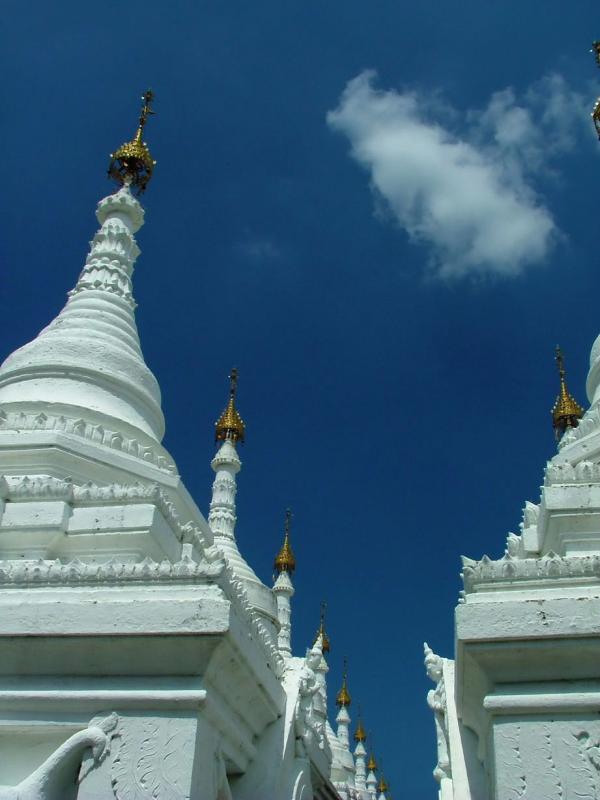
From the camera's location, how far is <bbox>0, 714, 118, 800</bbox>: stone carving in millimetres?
7957

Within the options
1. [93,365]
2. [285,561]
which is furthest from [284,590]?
[93,365]

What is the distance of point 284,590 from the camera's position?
32.2 m

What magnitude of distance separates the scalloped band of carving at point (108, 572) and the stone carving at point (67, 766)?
1.43 meters

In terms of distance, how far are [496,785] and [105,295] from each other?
11650mm

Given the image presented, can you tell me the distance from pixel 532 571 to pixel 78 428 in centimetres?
709

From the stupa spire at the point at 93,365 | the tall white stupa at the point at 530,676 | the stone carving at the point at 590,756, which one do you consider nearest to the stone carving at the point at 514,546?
the tall white stupa at the point at 530,676

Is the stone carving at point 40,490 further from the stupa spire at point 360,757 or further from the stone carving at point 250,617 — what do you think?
the stupa spire at point 360,757

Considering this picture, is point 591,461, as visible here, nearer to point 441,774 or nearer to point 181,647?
point 441,774

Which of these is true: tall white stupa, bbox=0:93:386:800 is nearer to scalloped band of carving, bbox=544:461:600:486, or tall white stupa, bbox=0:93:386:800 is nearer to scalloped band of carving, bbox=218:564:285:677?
scalloped band of carving, bbox=218:564:285:677

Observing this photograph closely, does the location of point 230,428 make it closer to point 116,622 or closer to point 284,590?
point 284,590

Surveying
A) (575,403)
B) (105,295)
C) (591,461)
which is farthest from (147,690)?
(575,403)

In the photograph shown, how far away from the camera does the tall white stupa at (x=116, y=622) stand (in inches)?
318

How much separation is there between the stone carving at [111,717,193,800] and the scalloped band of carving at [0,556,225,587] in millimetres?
1399

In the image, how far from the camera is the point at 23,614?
28.4ft
